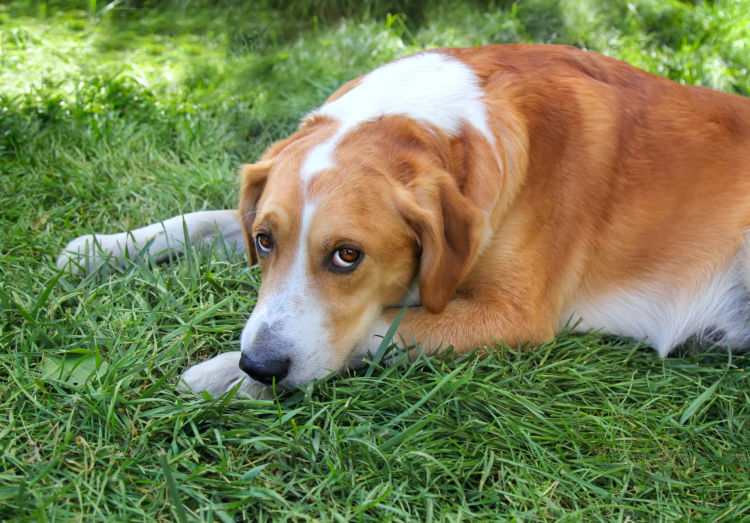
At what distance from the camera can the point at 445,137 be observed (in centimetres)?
274

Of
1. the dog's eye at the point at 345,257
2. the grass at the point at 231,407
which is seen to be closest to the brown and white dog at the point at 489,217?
the dog's eye at the point at 345,257

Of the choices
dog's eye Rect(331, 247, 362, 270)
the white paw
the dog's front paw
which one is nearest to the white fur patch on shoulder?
dog's eye Rect(331, 247, 362, 270)

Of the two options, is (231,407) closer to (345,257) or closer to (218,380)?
(218,380)

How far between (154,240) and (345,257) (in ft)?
4.22

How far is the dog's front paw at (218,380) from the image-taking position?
2500 millimetres

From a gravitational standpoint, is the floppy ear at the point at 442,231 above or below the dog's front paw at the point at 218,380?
above

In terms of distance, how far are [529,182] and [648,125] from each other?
68cm

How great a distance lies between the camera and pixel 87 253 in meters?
3.15

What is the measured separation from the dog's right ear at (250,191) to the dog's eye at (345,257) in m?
0.58

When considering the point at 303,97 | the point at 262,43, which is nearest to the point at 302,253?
the point at 303,97

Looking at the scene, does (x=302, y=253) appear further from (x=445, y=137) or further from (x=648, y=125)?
(x=648, y=125)

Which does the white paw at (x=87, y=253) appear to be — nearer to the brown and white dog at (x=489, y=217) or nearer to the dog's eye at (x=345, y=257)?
the brown and white dog at (x=489, y=217)

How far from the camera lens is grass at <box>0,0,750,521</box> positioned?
2.12 m

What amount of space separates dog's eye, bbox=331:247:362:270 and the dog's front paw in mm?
541
